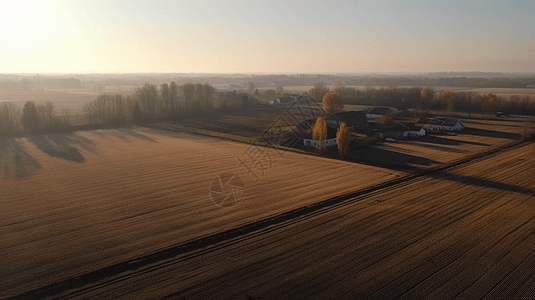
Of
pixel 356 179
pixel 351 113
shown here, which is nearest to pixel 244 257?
pixel 356 179

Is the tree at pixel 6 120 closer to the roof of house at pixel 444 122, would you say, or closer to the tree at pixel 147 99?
the tree at pixel 147 99

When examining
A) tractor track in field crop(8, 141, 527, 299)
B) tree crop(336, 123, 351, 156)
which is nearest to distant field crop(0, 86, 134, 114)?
tree crop(336, 123, 351, 156)

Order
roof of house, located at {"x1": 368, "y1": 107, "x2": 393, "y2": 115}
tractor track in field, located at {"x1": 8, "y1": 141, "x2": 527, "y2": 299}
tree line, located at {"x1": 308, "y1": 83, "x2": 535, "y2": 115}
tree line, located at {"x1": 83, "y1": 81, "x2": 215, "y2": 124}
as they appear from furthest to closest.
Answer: tree line, located at {"x1": 308, "y1": 83, "x2": 535, "y2": 115}, roof of house, located at {"x1": 368, "y1": 107, "x2": 393, "y2": 115}, tree line, located at {"x1": 83, "y1": 81, "x2": 215, "y2": 124}, tractor track in field, located at {"x1": 8, "y1": 141, "x2": 527, "y2": 299}

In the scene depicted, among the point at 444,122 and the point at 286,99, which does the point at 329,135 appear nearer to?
the point at 444,122

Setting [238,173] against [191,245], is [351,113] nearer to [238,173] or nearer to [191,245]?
[238,173]

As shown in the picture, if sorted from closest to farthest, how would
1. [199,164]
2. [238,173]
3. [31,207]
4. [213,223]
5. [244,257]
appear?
[244,257] < [213,223] < [31,207] < [238,173] < [199,164]

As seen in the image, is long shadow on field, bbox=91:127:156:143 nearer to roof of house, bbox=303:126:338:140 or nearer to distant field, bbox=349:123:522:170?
roof of house, bbox=303:126:338:140

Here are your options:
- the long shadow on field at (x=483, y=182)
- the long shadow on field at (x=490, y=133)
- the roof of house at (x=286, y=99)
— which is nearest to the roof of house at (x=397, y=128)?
the long shadow on field at (x=490, y=133)
